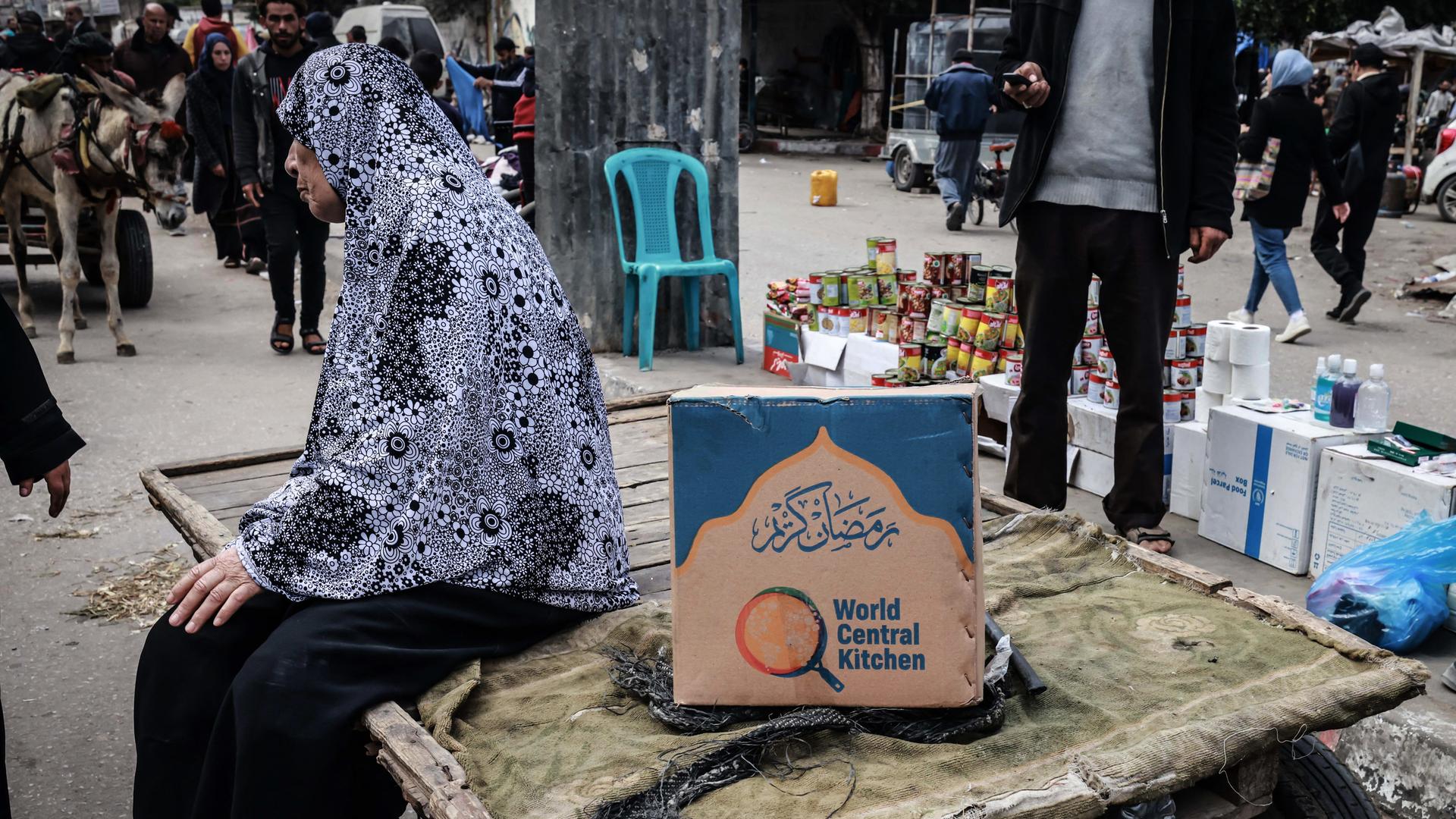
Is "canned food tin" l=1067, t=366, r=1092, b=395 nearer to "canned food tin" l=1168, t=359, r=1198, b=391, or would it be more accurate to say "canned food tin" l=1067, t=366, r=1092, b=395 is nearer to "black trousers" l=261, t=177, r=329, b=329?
"canned food tin" l=1168, t=359, r=1198, b=391

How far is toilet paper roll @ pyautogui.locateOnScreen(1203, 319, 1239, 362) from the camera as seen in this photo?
4.27 metres

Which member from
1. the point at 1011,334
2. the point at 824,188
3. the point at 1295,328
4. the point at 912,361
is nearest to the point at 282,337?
the point at 912,361

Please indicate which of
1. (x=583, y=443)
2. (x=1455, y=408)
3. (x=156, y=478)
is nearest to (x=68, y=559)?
(x=156, y=478)

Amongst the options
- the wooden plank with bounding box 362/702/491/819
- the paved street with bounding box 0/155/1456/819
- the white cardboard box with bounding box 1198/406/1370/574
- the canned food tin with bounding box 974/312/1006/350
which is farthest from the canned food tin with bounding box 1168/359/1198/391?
the wooden plank with bounding box 362/702/491/819

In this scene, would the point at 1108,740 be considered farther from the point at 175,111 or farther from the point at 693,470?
the point at 175,111

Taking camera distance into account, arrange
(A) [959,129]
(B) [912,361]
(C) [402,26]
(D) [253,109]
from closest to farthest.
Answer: (B) [912,361], (D) [253,109], (A) [959,129], (C) [402,26]

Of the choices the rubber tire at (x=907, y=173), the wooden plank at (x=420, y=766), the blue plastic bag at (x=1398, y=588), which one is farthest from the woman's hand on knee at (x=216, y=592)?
the rubber tire at (x=907, y=173)

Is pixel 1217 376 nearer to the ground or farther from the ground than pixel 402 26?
nearer to the ground

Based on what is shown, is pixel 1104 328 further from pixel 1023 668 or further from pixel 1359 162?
pixel 1359 162

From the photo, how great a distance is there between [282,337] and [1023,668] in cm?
648

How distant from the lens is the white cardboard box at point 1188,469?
14.1 ft

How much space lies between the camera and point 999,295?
5035 millimetres

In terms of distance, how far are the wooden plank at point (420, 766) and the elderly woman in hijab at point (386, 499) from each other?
0.07 metres

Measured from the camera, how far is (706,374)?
6465mm
